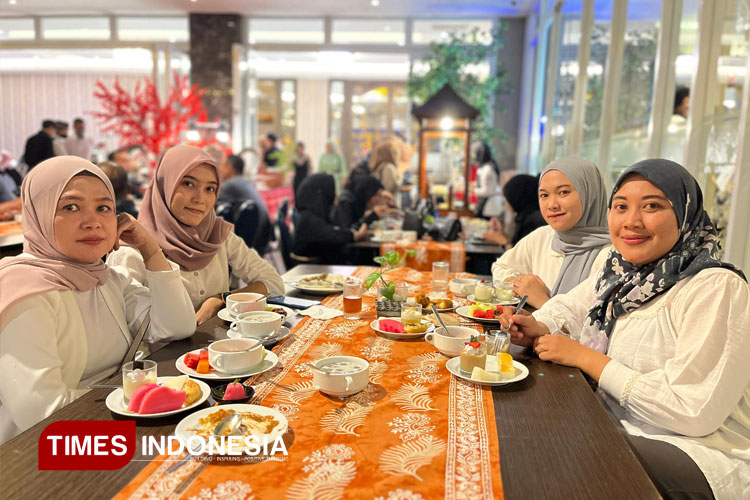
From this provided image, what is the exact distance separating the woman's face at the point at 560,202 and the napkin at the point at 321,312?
37.1 inches

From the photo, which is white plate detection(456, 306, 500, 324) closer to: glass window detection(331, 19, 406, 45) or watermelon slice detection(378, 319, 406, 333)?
watermelon slice detection(378, 319, 406, 333)

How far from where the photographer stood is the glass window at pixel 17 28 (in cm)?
1002

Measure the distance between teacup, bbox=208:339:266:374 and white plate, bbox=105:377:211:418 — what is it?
0.08 m

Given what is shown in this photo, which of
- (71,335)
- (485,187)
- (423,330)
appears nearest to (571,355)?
(423,330)

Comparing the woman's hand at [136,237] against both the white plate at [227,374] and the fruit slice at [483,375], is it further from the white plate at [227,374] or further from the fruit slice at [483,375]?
the fruit slice at [483,375]

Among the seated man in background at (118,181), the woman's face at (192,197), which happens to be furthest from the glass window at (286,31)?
the woman's face at (192,197)

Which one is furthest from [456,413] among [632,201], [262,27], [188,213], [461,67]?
[262,27]

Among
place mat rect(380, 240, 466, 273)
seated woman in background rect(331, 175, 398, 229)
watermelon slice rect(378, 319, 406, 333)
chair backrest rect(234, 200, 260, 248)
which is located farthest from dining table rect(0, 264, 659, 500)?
seated woman in background rect(331, 175, 398, 229)

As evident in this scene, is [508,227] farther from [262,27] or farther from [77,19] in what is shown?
[77,19]

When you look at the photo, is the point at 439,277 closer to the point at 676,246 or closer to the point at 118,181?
the point at 676,246

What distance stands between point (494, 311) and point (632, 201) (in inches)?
24.4

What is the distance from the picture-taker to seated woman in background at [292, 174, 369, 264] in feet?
13.6

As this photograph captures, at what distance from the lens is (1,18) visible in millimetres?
10047

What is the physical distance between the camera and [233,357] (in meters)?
1.29
